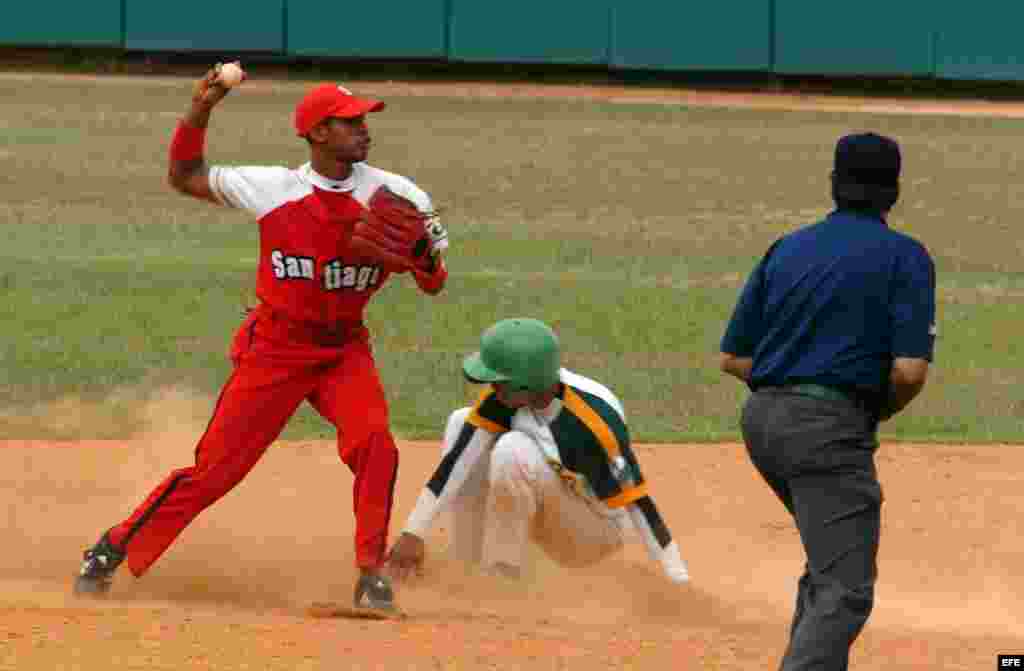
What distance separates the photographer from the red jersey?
7082mm

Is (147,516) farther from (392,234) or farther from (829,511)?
(829,511)

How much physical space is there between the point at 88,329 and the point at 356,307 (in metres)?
6.32

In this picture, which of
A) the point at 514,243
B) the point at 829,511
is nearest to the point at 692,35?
the point at 514,243

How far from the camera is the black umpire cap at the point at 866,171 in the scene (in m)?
5.61

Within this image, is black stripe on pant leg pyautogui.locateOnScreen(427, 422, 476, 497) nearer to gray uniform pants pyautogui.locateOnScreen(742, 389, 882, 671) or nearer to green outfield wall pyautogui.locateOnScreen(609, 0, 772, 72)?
gray uniform pants pyautogui.locateOnScreen(742, 389, 882, 671)

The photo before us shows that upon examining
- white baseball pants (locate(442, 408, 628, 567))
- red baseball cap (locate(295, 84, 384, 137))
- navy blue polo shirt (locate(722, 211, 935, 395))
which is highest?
red baseball cap (locate(295, 84, 384, 137))

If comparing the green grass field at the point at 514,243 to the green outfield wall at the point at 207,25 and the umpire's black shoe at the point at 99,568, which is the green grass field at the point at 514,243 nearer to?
the green outfield wall at the point at 207,25

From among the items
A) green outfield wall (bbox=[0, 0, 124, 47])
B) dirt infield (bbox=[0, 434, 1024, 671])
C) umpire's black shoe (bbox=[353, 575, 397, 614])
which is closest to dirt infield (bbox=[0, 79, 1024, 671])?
dirt infield (bbox=[0, 434, 1024, 671])

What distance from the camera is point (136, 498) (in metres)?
9.02

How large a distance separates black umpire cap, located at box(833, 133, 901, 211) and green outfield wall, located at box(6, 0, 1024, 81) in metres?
23.0

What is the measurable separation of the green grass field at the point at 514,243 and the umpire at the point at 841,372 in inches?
193

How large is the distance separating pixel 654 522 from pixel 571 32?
868 inches

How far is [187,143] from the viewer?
23.3 ft

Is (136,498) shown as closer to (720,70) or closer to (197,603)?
(197,603)
